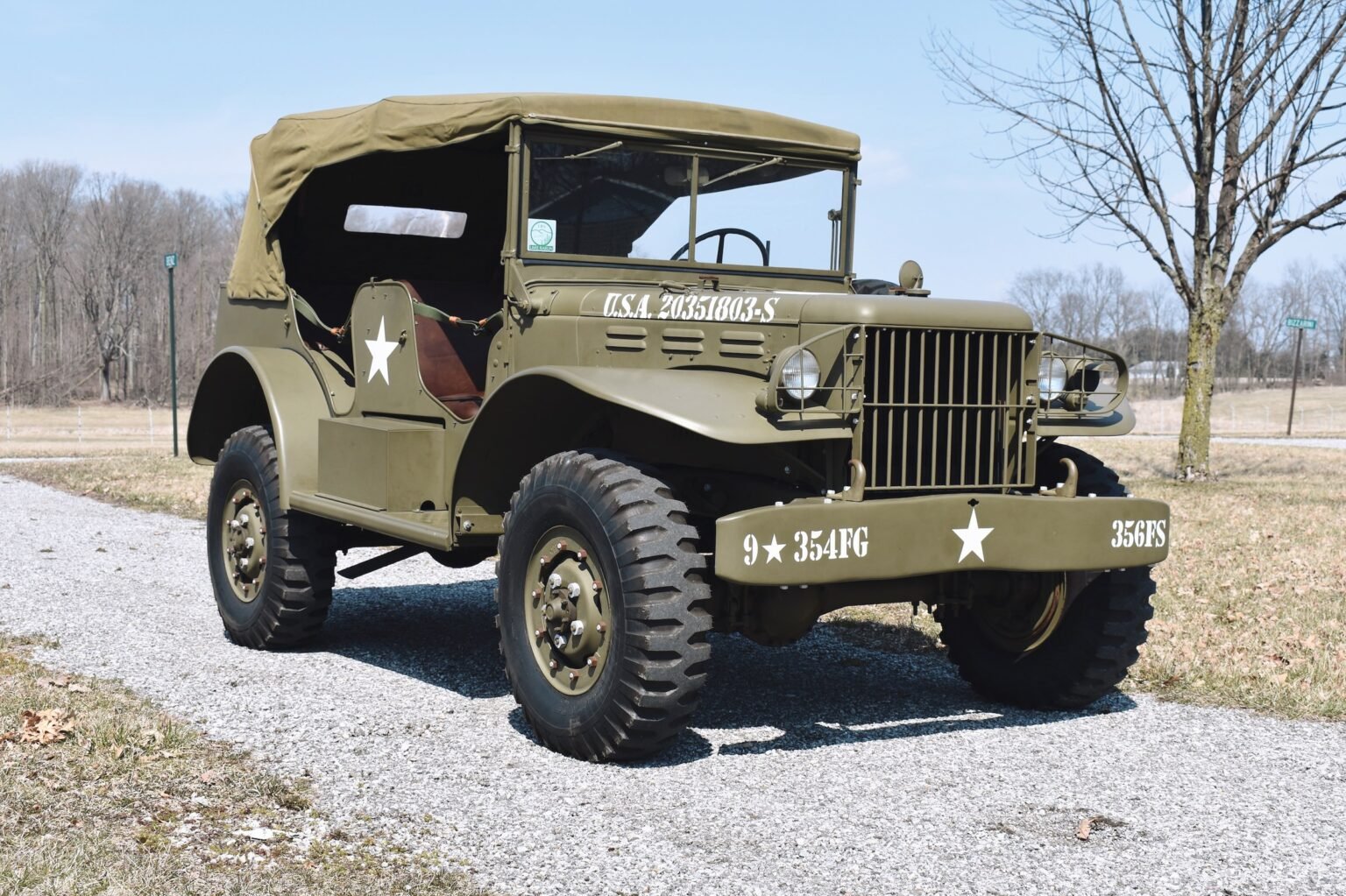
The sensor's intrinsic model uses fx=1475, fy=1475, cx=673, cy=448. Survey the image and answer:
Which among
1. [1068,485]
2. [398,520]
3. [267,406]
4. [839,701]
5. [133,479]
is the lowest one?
[133,479]

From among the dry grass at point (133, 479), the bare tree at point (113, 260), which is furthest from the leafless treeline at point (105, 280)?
the dry grass at point (133, 479)

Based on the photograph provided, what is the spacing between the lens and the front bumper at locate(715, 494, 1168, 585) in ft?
15.7

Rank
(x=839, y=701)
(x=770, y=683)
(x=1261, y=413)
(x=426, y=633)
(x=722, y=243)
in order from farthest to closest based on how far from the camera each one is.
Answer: (x=1261, y=413) → (x=426, y=633) → (x=770, y=683) → (x=722, y=243) → (x=839, y=701)

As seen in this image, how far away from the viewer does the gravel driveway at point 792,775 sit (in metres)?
4.06

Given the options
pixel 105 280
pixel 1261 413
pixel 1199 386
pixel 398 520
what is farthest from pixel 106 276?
pixel 398 520

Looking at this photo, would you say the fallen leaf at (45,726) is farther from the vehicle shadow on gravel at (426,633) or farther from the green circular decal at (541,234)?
the green circular decal at (541,234)

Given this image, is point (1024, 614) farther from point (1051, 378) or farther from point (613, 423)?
point (613, 423)

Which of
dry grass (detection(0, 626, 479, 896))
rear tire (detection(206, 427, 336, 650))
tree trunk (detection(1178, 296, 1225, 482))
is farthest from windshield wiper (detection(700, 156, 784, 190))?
tree trunk (detection(1178, 296, 1225, 482))

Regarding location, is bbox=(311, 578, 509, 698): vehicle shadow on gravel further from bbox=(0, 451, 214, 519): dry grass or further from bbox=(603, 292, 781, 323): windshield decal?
bbox=(0, 451, 214, 519): dry grass

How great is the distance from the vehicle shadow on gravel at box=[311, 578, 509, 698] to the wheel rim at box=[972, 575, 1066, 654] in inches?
83.0

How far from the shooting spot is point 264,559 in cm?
750

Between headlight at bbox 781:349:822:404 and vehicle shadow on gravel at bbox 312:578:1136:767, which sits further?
vehicle shadow on gravel at bbox 312:578:1136:767

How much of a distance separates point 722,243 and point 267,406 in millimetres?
2606

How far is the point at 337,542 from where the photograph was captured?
743 cm
